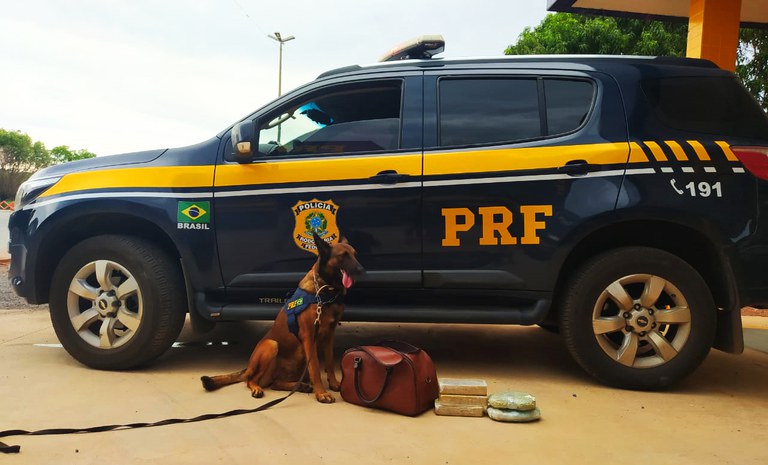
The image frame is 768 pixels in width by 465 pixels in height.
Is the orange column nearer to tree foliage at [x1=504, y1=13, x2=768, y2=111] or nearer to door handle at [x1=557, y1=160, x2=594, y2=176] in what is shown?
tree foliage at [x1=504, y1=13, x2=768, y2=111]

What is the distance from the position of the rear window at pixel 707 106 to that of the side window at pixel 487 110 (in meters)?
0.70

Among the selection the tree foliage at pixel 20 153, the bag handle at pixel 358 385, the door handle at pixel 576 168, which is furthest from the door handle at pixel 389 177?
the tree foliage at pixel 20 153

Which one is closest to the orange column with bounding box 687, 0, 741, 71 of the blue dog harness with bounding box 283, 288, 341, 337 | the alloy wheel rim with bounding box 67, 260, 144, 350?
the blue dog harness with bounding box 283, 288, 341, 337

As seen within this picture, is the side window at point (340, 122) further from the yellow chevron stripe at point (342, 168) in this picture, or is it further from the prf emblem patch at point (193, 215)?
the prf emblem patch at point (193, 215)

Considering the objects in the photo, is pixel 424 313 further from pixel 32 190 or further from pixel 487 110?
pixel 32 190

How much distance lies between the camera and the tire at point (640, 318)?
312cm

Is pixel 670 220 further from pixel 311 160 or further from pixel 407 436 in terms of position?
pixel 311 160

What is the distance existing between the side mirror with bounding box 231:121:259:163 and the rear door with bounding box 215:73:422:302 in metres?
0.05

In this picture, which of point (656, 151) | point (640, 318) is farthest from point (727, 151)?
point (640, 318)

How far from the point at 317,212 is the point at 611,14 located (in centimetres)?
656

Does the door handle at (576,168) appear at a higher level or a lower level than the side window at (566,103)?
lower

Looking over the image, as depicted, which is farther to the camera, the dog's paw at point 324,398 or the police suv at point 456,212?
the police suv at point 456,212

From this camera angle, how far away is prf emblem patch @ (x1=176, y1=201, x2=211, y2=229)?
3.51 meters

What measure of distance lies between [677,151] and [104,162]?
142 inches
